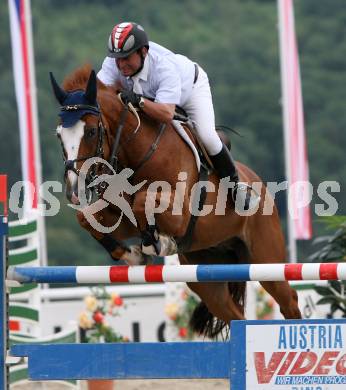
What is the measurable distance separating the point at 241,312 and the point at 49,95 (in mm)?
37895

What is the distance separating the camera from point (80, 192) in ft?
17.1

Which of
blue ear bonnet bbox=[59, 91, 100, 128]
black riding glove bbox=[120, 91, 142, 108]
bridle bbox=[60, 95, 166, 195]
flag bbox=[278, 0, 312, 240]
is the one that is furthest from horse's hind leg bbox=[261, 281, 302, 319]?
flag bbox=[278, 0, 312, 240]

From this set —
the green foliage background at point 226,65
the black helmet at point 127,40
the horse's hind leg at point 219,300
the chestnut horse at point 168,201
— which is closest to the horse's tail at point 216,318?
the chestnut horse at point 168,201

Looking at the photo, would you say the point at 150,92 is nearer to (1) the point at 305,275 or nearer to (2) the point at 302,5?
(1) the point at 305,275

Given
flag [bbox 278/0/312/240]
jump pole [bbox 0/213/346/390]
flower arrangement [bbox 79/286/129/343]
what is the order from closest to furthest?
jump pole [bbox 0/213/346/390] < flower arrangement [bbox 79/286/129/343] < flag [bbox 278/0/312/240]

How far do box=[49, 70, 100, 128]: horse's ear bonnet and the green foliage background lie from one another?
90.4ft

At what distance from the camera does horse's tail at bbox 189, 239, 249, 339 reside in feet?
22.3

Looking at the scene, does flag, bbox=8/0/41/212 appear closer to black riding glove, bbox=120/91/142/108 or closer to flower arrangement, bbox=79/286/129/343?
flower arrangement, bbox=79/286/129/343

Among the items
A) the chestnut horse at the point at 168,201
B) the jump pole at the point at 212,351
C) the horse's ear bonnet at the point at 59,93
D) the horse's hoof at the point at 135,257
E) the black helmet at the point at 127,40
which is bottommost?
the jump pole at the point at 212,351

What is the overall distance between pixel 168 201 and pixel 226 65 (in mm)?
44402

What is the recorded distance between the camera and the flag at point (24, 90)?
1123cm

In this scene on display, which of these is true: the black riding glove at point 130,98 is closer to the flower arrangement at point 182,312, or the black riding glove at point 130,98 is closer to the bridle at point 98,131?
the bridle at point 98,131

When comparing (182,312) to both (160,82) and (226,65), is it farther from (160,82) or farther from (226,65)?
(226,65)

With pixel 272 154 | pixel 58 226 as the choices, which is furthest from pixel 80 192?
pixel 272 154
